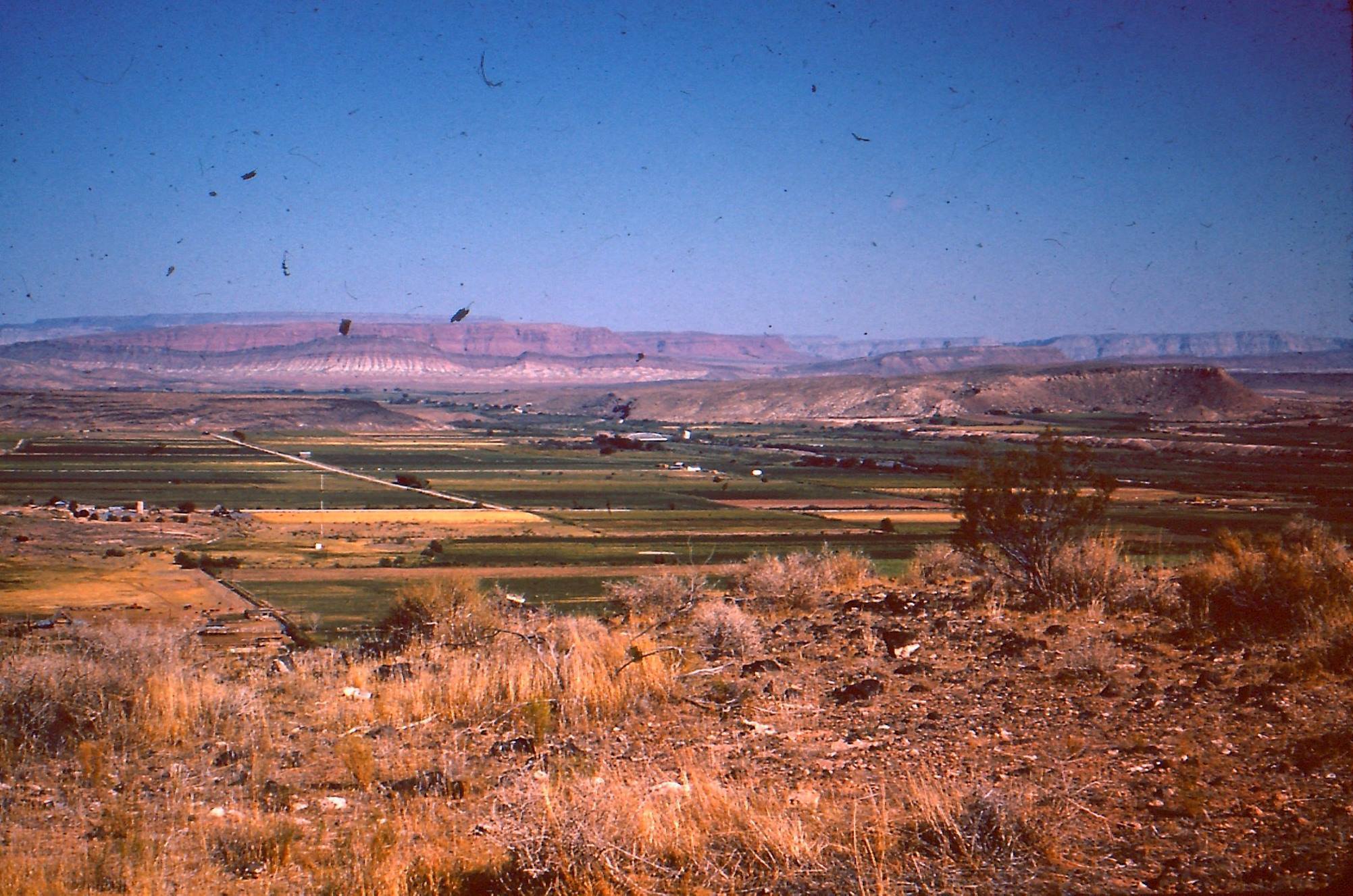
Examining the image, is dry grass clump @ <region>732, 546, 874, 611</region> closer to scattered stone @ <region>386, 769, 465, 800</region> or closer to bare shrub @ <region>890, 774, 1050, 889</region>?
scattered stone @ <region>386, 769, 465, 800</region>

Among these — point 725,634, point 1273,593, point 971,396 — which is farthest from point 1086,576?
point 971,396

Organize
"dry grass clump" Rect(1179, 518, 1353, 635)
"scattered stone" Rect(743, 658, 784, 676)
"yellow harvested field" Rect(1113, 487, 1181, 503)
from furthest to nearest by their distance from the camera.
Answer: "yellow harvested field" Rect(1113, 487, 1181, 503) < "dry grass clump" Rect(1179, 518, 1353, 635) < "scattered stone" Rect(743, 658, 784, 676)

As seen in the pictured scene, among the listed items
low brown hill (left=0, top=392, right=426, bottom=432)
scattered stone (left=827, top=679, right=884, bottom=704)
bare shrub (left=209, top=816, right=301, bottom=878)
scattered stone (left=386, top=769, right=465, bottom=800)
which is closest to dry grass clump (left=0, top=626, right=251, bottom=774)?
bare shrub (left=209, top=816, right=301, bottom=878)

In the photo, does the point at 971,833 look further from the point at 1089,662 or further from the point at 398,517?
the point at 398,517

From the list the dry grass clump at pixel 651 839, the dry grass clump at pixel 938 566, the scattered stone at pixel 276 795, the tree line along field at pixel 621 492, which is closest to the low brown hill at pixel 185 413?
the tree line along field at pixel 621 492

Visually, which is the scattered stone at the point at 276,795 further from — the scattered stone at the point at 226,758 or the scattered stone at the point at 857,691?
the scattered stone at the point at 857,691

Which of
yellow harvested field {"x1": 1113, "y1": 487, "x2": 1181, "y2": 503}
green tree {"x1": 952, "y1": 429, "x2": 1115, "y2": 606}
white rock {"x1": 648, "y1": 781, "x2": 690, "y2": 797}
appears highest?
green tree {"x1": 952, "y1": 429, "x2": 1115, "y2": 606}

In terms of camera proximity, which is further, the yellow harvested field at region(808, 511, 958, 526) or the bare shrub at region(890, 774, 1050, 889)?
the yellow harvested field at region(808, 511, 958, 526)
